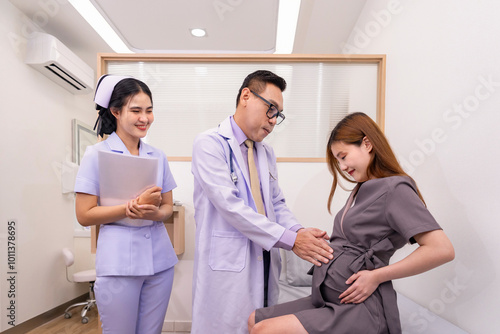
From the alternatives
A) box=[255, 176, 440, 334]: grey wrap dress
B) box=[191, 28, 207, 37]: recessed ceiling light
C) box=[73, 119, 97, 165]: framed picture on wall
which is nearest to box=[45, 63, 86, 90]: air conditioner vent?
box=[73, 119, 97, 165]: framed picture on wall

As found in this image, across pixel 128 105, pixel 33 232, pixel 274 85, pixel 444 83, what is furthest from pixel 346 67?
pixel 33 232

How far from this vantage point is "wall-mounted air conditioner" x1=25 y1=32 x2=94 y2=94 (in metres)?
3.32

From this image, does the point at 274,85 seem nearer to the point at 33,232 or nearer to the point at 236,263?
the point at 236,263

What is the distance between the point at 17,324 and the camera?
3.04 meters

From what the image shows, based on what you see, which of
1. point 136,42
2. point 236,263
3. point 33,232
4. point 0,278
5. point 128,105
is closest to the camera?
point 236,263

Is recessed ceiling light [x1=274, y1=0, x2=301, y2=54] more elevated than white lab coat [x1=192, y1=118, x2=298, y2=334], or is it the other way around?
recessed ceiling light [x1=274, y1=0, x2=301, y2=54]

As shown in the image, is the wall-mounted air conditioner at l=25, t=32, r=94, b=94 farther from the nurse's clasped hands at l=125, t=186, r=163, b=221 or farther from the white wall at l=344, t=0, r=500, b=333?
the white wall at l=344, t=0, r=500, b=333

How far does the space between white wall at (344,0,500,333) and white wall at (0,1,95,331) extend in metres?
3.15

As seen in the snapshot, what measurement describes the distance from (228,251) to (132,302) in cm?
45

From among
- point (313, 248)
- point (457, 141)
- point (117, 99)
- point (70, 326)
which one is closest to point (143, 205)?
point (117, 99)

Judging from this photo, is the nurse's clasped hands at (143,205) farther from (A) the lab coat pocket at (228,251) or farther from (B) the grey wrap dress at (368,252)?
(B) the grey wrap dress at (368,252)

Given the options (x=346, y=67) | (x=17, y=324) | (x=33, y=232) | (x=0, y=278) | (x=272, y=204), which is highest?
(x=346, y=67)

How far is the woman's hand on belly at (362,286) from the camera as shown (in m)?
1.10

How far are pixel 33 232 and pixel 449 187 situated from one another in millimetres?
3545
